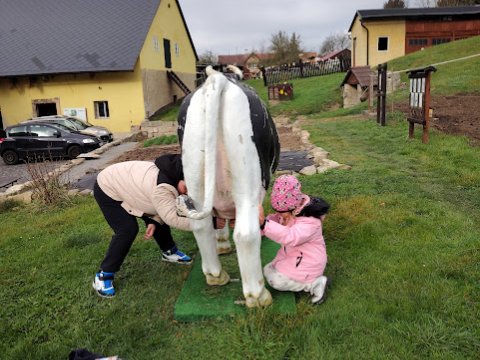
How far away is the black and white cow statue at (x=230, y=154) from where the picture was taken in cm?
261

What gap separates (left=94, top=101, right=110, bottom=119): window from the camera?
21844 mm

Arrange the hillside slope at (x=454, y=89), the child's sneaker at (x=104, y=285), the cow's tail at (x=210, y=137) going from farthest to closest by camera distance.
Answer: the hillside slope at (x=454, y=89)
the child's sneaker at (x=104, y=285)
the cow's tail at (x=210, y=137)

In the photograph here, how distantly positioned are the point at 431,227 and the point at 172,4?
25.6m

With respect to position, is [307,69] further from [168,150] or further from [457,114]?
[168,150]

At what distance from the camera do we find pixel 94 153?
43.8ft

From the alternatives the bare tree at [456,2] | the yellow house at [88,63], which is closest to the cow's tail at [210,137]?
the yellow house at [88,63]

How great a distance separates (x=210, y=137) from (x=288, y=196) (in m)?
0.79

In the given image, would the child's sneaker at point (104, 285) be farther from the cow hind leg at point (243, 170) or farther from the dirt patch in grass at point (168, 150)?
the dirt patch in grass at point (168, 150)

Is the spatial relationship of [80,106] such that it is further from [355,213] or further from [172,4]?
[355,213]

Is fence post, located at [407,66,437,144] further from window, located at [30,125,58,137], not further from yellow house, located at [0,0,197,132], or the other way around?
yellow house, located at [0,0,197,132]

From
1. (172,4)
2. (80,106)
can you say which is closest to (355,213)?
(80,106)

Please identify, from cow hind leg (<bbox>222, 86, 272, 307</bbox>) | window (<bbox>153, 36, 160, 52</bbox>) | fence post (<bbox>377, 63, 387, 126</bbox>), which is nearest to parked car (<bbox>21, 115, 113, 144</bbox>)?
window (<bbox>153, 36, 160, 52</bbox>)

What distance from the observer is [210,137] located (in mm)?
2584

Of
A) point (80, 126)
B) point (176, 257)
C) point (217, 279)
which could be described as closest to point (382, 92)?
point (176, 257)
